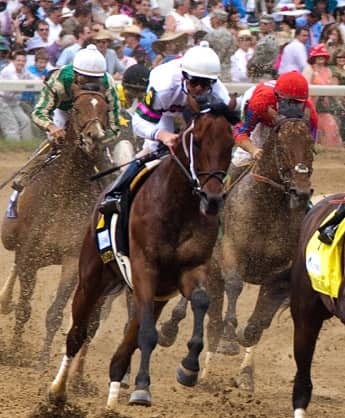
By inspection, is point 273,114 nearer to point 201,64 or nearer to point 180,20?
point 201,64

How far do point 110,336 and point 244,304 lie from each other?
142cm

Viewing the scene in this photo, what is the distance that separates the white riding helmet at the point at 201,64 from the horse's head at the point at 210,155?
0.59 meters

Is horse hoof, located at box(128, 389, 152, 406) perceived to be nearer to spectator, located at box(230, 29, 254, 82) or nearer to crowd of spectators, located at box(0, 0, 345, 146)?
crowd of spectators, located at box(0, 0, 345, 146)

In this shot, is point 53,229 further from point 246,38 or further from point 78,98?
point 246,38

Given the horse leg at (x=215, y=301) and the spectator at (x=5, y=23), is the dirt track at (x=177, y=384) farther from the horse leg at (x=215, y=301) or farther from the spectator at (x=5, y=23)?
the spectator at (x=5, y=23)

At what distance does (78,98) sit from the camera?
8.52 m

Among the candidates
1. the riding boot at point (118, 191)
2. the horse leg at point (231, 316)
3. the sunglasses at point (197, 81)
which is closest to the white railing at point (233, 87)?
the horse leg at point (231, 316)

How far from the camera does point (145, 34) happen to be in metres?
14.2

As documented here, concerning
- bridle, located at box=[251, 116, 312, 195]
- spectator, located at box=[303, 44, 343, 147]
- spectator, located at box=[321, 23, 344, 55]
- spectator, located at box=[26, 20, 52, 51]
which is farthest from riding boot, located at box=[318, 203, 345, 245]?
spectator, located at box=[26, 20, 52, 51]

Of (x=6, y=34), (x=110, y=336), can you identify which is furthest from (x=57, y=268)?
(x=6, y=34)

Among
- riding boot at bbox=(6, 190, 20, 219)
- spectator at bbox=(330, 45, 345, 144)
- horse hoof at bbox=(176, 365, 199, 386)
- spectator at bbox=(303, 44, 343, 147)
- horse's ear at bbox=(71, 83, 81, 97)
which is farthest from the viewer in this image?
spectator at bbox=(330, 45, 345, 144)

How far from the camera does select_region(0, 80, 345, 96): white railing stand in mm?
12469

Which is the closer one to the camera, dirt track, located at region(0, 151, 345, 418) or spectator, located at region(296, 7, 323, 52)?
dirt track, located at region(0, 151, 345, 418)

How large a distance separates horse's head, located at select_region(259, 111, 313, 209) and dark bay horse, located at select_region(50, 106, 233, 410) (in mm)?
1101
